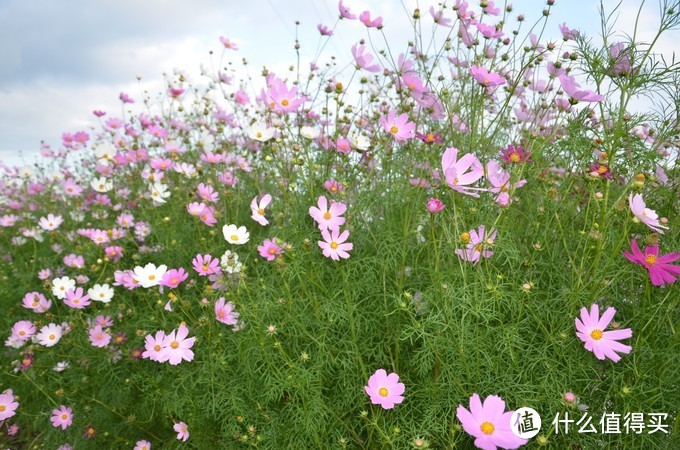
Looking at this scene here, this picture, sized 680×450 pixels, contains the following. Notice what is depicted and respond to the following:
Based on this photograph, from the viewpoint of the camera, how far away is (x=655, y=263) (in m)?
1.09

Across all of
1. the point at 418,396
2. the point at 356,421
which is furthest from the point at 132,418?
the point at 418,396

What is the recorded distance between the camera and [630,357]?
121 centimetres

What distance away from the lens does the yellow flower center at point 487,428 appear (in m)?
0.93

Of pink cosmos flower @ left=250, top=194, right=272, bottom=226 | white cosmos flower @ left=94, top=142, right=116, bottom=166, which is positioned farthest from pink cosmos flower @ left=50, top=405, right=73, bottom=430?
white cosmos flower @ left=94, top=142, right=116, bottom=166

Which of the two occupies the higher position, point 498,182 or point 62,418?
point 498,182

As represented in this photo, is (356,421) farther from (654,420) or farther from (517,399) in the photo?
(654,420)

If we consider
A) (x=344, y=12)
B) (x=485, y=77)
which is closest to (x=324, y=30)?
(x=344, y=12)

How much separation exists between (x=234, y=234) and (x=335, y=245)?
362mm

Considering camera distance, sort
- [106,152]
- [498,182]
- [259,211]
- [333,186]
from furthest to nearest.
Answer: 1. [106,152]
2. [333,186]
3. [259,211]
4. [498,182]

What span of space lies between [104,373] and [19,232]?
5.70ft

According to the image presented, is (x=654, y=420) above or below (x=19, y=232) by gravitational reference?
above

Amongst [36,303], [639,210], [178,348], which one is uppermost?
[639,210]

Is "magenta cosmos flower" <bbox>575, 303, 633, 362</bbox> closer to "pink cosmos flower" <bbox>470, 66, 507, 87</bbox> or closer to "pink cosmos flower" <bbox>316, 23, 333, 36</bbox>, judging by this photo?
"pink cosmos flower" <bbox>470, 66, 507, 87</bbox>

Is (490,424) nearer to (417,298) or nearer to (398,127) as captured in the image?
(417,298)
